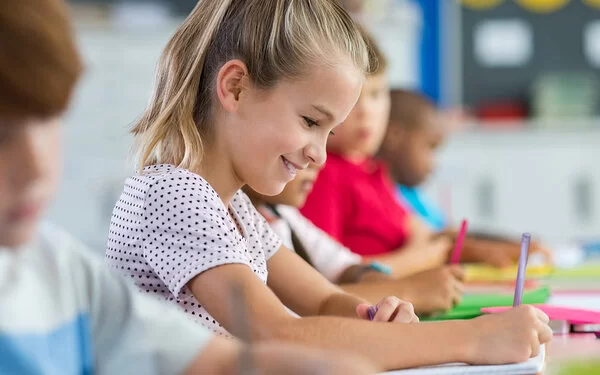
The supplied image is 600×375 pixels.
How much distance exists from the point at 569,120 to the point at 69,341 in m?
5.02

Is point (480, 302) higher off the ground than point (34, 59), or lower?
lower

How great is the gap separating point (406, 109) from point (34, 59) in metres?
1.97

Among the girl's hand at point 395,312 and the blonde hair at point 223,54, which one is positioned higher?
the blonde hair at point 223,54

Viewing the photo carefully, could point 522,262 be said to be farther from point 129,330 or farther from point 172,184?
point 129,330

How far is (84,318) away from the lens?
651mm

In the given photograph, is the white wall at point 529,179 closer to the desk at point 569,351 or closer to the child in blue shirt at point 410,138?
the child in blue shirt at point 410,138

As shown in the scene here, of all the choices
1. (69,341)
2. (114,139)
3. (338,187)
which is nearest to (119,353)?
(69,341)

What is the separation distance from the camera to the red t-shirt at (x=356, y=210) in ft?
6.20

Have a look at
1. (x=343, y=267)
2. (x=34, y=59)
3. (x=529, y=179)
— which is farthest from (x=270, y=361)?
(x=529, y=179)

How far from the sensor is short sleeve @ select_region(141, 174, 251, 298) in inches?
33.9

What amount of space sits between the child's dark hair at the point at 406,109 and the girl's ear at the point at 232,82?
145cm

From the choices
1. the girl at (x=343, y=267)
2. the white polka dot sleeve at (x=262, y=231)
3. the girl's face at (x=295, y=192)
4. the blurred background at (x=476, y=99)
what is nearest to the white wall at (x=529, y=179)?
the blurred background at (x=476, y=99)

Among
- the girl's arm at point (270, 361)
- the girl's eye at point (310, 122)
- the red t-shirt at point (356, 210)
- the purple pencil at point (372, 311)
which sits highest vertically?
the girl's eye at point (310, 122)

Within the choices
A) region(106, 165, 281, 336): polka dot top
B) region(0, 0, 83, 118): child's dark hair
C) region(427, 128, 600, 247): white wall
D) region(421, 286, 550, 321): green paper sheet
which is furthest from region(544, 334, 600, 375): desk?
region(427, 128, 600, 247): white wall
